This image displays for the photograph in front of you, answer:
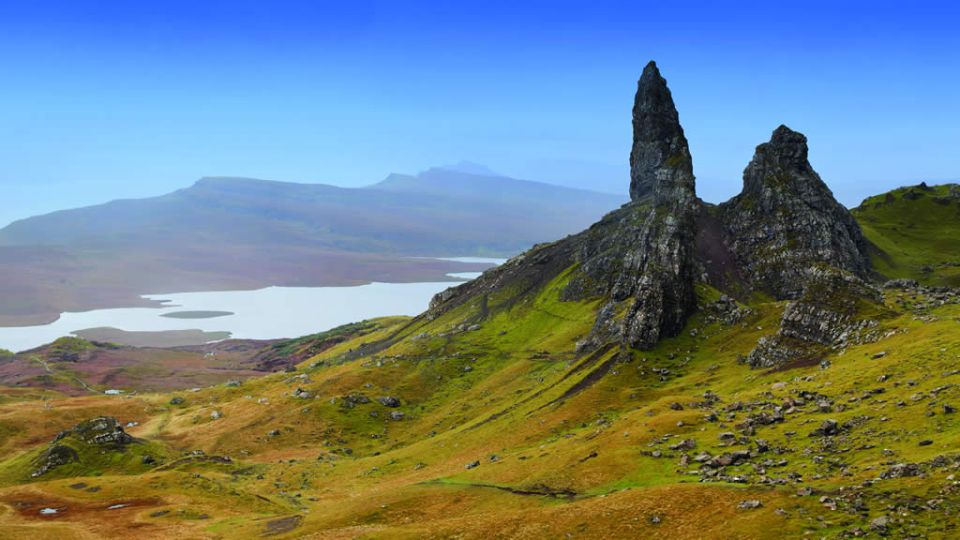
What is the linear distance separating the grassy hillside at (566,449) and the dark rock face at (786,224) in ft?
106

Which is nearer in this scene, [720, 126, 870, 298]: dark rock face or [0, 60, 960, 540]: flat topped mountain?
[0, 60, 960, 540]: flat topped mountain

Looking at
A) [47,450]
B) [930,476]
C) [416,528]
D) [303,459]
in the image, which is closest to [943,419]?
[930,476]

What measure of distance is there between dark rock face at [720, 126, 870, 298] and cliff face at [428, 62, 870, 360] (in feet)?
0.81

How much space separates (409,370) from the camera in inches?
6521

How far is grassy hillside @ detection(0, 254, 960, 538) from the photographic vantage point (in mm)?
46281

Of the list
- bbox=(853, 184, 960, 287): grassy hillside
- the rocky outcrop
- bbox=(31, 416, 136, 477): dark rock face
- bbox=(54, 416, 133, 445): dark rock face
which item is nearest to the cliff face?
bbox=(853, 184, 960, 287): grassy hillside

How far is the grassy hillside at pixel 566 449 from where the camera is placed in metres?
46.3

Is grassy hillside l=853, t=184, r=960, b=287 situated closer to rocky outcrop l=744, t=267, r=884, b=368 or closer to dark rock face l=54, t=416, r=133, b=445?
rocky outcrop l=744, t=267, r=884, b=368

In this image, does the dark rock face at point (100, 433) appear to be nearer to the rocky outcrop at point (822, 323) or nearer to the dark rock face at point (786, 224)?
the rocky outcrop at point (822, 323)

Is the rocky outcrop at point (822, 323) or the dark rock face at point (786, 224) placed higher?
the dark rock face at point (786, 224)

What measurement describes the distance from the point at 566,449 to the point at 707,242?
104m

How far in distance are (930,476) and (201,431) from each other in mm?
135806

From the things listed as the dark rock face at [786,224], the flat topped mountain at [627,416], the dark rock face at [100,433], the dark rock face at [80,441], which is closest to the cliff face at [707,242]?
the dark rock face at [786,224]

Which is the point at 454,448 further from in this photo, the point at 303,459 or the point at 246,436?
the point at 246,436
